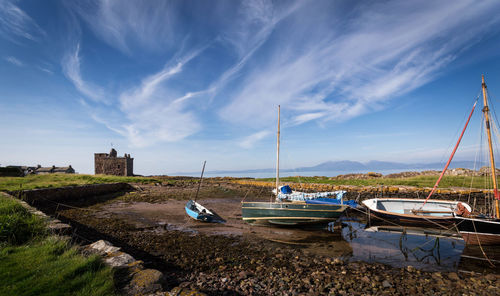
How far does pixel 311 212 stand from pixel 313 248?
3644 mm

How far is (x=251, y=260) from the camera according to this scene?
9109 millimetres

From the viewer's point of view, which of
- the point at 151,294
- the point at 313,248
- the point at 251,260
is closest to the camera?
the point at 151,294

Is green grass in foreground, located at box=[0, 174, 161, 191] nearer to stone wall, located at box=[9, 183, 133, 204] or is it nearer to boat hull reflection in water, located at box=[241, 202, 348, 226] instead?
stone wall, located at box=[9, 183, 133, 204]

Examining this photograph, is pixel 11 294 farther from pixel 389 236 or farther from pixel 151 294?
pixel 389 236

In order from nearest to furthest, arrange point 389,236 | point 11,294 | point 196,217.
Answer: point 11,294 → point 389,236 → point 196,217

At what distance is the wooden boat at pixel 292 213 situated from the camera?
576 inches

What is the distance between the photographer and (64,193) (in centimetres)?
2586

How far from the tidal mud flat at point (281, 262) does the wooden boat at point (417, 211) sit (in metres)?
2.47

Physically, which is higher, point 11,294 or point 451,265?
point 11,294

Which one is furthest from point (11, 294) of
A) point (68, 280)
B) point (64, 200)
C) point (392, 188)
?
point (392, 188)

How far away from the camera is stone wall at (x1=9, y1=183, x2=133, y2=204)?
21.2m

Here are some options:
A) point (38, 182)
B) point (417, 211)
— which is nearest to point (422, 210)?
point (417, 211)

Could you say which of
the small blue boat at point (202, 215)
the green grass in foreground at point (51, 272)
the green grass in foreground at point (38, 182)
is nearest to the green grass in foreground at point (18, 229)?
the green grass in foreground at point (51, 272)

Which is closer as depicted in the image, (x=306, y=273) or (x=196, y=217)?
(x=306, y=273)
